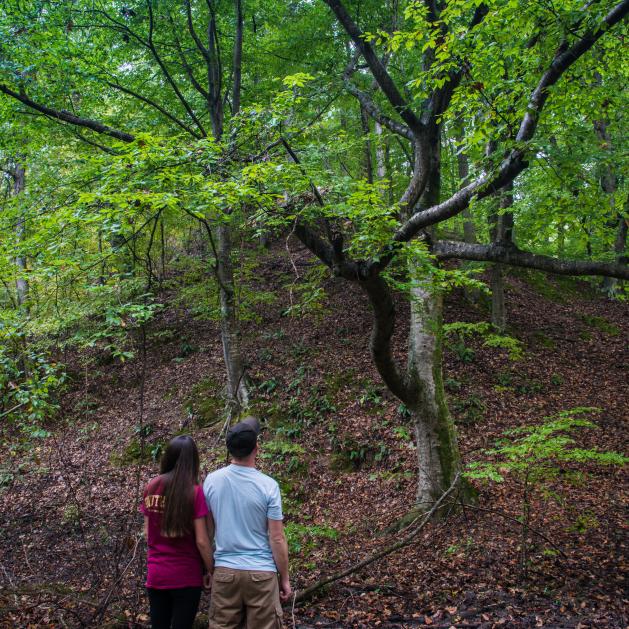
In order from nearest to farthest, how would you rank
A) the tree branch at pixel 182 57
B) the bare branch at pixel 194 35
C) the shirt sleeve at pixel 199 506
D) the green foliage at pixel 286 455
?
the shirt sleeve at pixel 199 506 → the green foliage at pixel 286 455 → the bare branch at pixel 194 35 → the tree branch at pixel 182 57

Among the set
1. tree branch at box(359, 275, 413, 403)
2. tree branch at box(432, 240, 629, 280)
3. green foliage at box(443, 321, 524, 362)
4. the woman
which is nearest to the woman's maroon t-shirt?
the woman

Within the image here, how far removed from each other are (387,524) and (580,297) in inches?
548

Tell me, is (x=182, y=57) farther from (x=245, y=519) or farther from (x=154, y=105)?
(x=245, y=519)

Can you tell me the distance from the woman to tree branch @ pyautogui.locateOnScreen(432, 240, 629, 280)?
4963mm

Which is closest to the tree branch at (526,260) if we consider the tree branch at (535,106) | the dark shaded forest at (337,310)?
the dark shaded forest at (337,310)

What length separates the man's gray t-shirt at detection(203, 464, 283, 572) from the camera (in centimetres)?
288

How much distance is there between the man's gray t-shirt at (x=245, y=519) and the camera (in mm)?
2877

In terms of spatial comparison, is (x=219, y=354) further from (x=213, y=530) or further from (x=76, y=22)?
(x=213, y=530)

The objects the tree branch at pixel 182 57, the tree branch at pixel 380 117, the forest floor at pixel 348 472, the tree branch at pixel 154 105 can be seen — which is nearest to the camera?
the forest floor at pixel 348 472

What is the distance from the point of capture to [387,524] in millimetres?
7277

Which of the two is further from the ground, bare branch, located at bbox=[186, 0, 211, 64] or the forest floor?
bare branch, located at bbox=[186, 0, 211, 64]

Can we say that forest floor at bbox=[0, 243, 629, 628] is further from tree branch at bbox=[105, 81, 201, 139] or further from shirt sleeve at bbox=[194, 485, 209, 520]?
tree branch at bbox=[105, 81, 201, 139]

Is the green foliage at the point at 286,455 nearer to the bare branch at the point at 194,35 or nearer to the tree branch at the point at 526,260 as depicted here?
the tree branch at the point at 526,260

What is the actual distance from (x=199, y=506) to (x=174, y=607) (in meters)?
0.64
